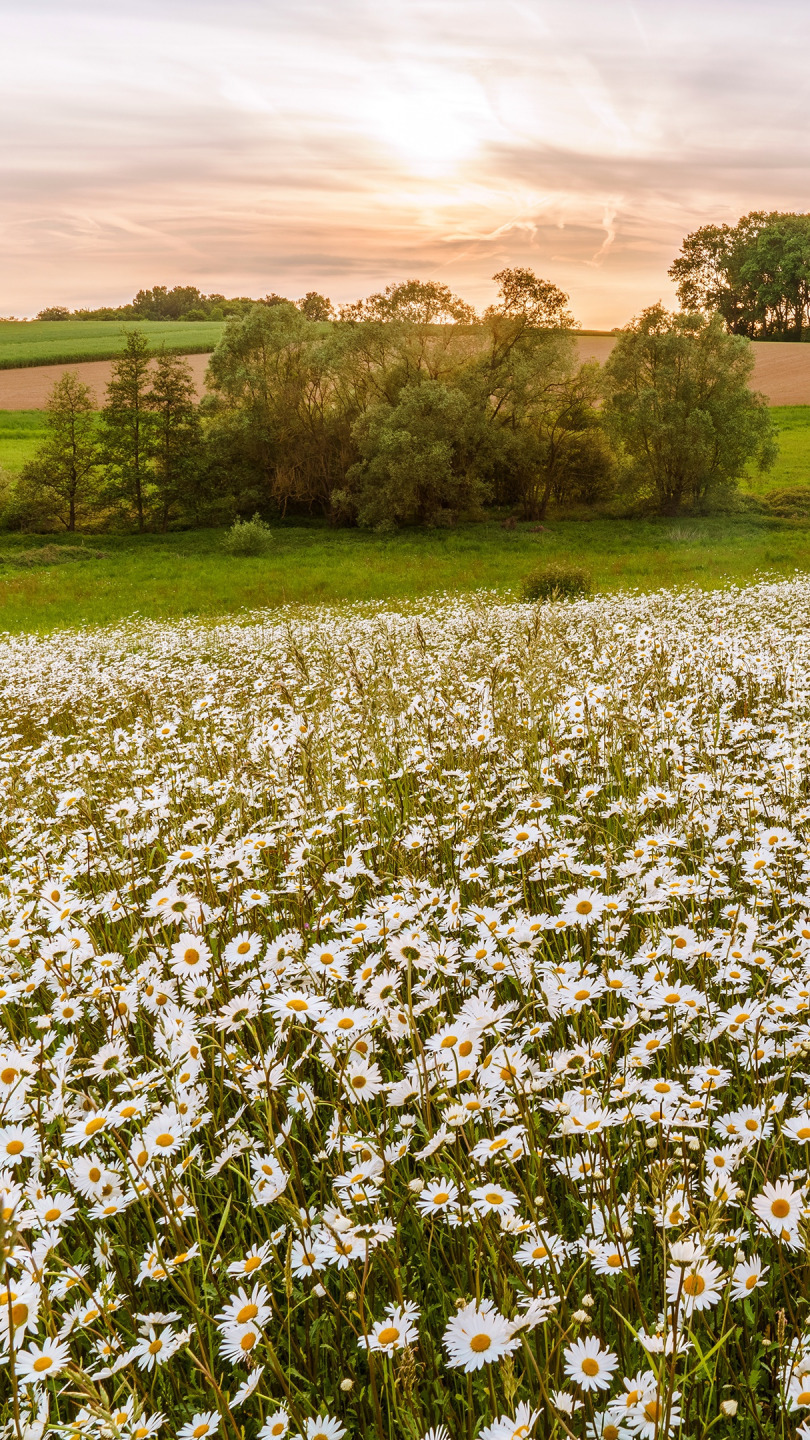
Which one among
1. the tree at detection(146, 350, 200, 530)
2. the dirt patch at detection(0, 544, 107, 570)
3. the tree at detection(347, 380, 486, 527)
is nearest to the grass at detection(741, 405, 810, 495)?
the tree at detection(347, 380, 486, 527)

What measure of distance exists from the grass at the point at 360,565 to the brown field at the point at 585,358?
3445 cm

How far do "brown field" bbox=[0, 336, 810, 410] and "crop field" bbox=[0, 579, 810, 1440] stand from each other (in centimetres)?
6837

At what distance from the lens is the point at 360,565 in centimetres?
3062

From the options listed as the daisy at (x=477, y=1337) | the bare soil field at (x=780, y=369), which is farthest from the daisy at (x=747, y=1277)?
the bare soil field at (x=780, y=369)

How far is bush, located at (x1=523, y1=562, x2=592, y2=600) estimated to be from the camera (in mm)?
19766

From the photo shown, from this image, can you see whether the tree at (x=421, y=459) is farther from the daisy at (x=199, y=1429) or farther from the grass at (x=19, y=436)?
the daisy at (x=199, y=1429)

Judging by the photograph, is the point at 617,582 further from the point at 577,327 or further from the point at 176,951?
the point at 577,327

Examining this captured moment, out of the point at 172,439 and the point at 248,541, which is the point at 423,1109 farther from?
the point at 172,439

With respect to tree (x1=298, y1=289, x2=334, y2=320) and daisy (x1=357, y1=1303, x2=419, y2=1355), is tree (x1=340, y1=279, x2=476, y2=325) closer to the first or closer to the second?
tree (x1=298, y1=289, x2=334, y2=320)

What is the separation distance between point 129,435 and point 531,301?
902 inches

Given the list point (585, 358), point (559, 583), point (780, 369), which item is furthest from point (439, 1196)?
point (780, 369)

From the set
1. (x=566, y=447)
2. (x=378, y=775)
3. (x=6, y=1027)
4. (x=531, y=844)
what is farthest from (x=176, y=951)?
(x=566, y=447)

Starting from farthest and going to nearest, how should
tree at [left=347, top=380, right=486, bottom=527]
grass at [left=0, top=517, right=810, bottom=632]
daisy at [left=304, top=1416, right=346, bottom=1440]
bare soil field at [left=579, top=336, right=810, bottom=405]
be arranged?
1. bare soil field at [left=579, top=336, right=810, bottom=405]
2. tree at [left=347, top=380, right=486, bottom=527]
3. grass at [left=0, top=517, right=810, bottom=632]
4. daisy at [left=304, top=1416, right=346, bottom=1440]

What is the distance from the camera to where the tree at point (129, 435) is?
44094 millimetres
